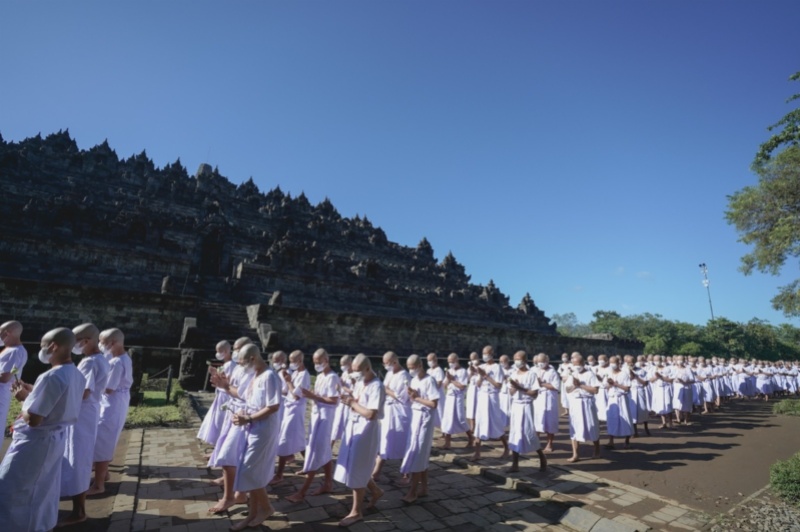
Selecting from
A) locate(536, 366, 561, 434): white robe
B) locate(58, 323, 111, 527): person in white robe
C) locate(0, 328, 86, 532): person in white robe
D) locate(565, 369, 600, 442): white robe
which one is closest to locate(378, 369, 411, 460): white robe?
locate(536, 366, 561, 434): white robe

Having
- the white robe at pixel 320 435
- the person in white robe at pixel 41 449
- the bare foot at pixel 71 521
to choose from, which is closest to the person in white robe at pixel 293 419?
the white robe at pixel 320 435

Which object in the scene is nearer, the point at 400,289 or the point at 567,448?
the point at 567,448

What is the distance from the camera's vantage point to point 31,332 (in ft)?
42.8

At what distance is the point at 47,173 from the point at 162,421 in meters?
30.6

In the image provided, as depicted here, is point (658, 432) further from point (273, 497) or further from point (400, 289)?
point (400, 289)

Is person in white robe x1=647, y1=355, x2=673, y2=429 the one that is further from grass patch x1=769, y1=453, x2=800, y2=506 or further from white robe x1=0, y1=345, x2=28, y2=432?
white robe x1=0, y1=345, x2=28, y2=432

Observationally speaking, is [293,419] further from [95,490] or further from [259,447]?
[95,490]

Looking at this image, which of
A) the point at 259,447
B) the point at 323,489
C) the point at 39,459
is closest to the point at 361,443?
the point at 259,447

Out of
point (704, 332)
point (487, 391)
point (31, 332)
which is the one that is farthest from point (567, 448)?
point (704, 332)

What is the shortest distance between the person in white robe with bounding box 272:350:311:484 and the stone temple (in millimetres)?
7755

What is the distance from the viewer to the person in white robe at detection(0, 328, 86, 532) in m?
3.29

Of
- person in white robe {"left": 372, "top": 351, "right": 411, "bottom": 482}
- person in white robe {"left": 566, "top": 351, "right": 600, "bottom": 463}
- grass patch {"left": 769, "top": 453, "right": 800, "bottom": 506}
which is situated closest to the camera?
grass patch {"left": 769, "top": 453, "right": 800, "bottom": 506}

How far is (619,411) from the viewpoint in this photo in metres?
9.07

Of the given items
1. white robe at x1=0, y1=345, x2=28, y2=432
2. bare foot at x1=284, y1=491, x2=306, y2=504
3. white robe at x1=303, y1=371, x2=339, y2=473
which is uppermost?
white robe at x1=0, y1=345, x2=28, y2=432
